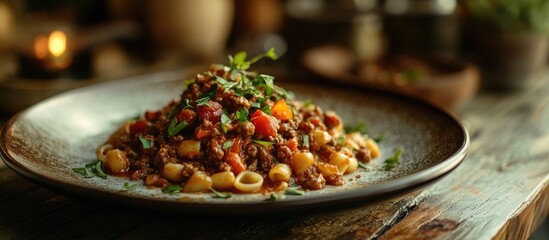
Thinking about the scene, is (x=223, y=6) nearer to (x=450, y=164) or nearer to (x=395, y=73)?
(x=395, y=73)

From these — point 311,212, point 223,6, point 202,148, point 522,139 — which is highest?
point 223,6

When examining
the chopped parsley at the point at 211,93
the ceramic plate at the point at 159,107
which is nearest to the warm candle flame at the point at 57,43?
the ceramic plate at the point at 159,107

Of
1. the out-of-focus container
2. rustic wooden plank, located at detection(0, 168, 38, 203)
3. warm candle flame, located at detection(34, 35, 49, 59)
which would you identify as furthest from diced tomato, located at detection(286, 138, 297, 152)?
warm candle flame, located at detection(34, 35, 49, 59)

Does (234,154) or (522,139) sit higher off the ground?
(234,154)

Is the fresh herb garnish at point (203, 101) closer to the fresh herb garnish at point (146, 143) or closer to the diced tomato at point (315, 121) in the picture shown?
the fresh herb garnish at point (146, 143)

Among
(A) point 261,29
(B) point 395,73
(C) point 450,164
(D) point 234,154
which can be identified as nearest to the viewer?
(C) point 450,164

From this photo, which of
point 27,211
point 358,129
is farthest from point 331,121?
point 27,211

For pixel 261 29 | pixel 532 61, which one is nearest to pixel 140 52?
pixel 261 29
